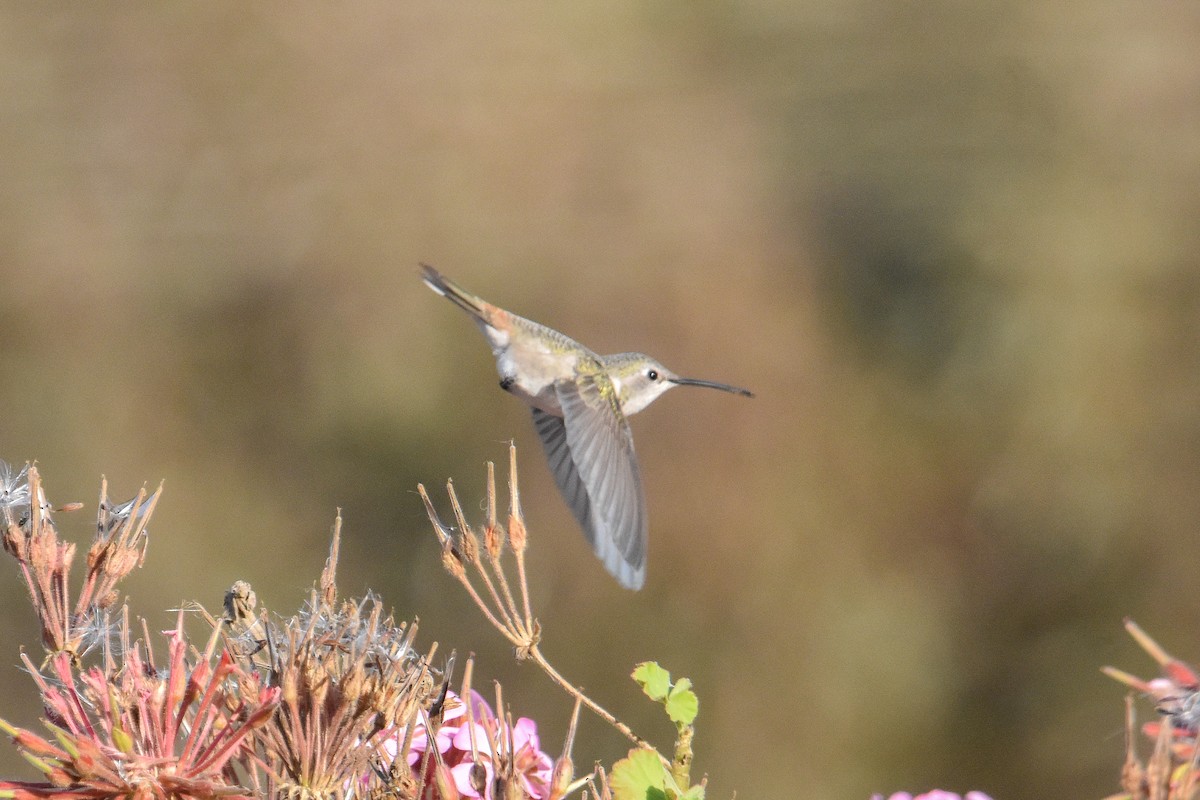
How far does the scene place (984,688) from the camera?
509 centimetres

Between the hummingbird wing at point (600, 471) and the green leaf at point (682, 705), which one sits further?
the hummingbird wing at point (600, 471)

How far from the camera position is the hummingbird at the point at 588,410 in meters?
1.73

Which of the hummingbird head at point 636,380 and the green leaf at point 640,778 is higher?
the hummingbird head at point 636,380

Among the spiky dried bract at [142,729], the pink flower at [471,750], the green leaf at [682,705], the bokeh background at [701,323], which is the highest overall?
the bokeh background at [701,323]

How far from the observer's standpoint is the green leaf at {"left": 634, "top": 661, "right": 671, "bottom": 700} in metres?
1.15

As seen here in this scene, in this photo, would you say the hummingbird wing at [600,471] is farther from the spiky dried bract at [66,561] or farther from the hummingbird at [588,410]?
the spiky dried bract at [66,561]

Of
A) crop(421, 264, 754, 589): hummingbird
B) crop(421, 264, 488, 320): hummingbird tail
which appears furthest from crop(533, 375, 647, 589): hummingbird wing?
crop(421, 264, 488, 320): hummingbird tail

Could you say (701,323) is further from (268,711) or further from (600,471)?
(268,711)

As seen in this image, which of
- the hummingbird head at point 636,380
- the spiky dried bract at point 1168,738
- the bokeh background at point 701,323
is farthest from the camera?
the bokeh background at point 701,323

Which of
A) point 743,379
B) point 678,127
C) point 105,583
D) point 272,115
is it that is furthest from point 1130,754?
point 272,115

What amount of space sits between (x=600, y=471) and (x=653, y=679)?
774 millimetres

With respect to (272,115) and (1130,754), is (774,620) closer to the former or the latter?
(272,115)

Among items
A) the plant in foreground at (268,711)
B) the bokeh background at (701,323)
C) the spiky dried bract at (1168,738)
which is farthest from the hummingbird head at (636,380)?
the bokeh background at (701,323)

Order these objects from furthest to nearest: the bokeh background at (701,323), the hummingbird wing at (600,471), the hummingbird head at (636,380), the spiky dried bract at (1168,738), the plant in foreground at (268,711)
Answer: the bokeh background at (701,323) < the hummingbird head at (636,380) < the hummingbird wing at (600,471) < the plant in foreground at (268,711) < the spiky dried bract at (1168,738)
